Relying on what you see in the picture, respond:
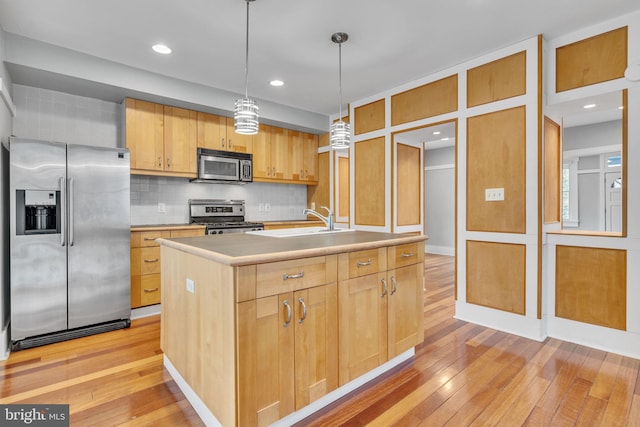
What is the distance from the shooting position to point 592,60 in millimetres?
2660

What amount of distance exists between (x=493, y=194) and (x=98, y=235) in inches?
146

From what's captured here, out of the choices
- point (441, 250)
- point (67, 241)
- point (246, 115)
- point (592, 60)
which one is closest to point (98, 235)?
point (67, 241)

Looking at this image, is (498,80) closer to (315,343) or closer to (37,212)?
(315,343)

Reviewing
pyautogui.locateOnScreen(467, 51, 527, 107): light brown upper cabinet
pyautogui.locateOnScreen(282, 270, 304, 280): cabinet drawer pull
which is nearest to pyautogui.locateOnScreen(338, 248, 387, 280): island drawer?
pyautogui.locateOnScreen(282, 270, 304, 280): cabinet drawer pull

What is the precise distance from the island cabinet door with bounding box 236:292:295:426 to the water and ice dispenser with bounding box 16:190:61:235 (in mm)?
2373

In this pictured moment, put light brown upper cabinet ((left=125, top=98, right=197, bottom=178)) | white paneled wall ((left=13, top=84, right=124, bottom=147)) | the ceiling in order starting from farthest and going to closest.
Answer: light brown upper cabinet ((left=125, top=98, right=197, bottom=178))
white paneled wall ((left=13, top=84, right=124, bottom=147))
the ceiling

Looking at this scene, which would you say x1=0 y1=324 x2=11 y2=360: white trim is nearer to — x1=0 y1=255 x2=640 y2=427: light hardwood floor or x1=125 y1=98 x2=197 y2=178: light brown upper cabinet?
x1=0 y1=255 x2=640 y2=427: light hardwood floor

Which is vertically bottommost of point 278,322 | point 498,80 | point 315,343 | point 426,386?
point 426,386

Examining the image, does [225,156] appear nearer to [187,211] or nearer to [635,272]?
[187,211]

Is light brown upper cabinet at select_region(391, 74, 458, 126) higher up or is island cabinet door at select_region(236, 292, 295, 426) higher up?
light brown upper cabinet at select_region(391, 74, 458, 126)

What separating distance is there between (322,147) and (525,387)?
4141 millimetres

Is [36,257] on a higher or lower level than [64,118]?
lower

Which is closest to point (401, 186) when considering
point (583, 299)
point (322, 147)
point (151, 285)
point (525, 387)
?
point (322, 147)

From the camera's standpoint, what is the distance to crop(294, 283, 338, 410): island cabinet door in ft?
5.57
